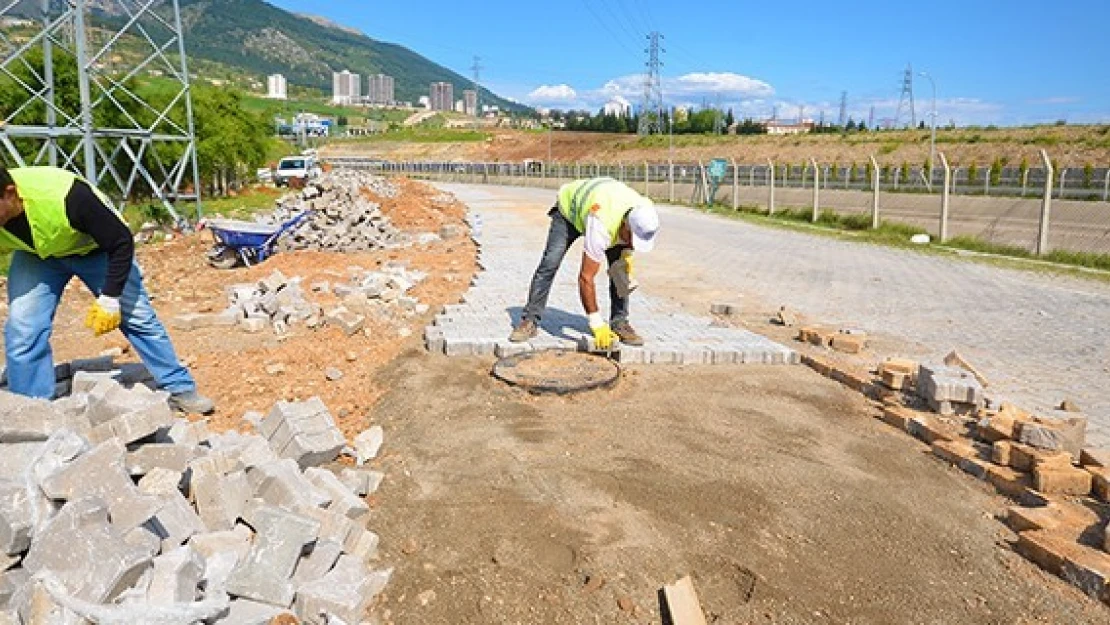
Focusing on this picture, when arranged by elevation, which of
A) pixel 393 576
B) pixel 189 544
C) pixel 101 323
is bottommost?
pixel 393 576

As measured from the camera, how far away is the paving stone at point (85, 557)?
234 centimetres

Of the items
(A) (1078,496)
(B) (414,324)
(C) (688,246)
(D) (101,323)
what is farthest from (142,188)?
(A) (1078,496)

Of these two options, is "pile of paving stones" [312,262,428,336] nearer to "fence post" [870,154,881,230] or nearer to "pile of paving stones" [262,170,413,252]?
"pile of paving stones" [262,170,413,252]

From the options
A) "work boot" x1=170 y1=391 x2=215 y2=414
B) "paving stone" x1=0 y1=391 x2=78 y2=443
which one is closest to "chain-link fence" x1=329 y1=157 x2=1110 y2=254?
"work boot" x1=170 y1=391 x2=215 y2=414

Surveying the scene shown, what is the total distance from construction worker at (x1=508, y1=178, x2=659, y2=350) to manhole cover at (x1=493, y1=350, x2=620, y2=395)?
0.27 meters

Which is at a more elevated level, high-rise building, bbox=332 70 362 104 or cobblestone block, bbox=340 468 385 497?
high-rise building, bbox=332 70 362 104

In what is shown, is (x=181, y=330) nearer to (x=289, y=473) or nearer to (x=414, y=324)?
(x=414, y=324)

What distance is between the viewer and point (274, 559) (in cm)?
270

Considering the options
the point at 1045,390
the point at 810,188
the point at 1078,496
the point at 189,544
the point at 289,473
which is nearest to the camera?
the point at 189,544

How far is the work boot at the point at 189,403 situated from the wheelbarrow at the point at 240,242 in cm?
722

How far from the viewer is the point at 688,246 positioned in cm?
1495

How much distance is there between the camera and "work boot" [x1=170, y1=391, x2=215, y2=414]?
4.61 meters

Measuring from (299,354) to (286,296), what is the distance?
1.53 metres

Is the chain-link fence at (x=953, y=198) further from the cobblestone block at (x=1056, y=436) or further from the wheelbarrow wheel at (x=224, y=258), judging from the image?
A: the wheelbarrow wheel at (x=224, y=258)
